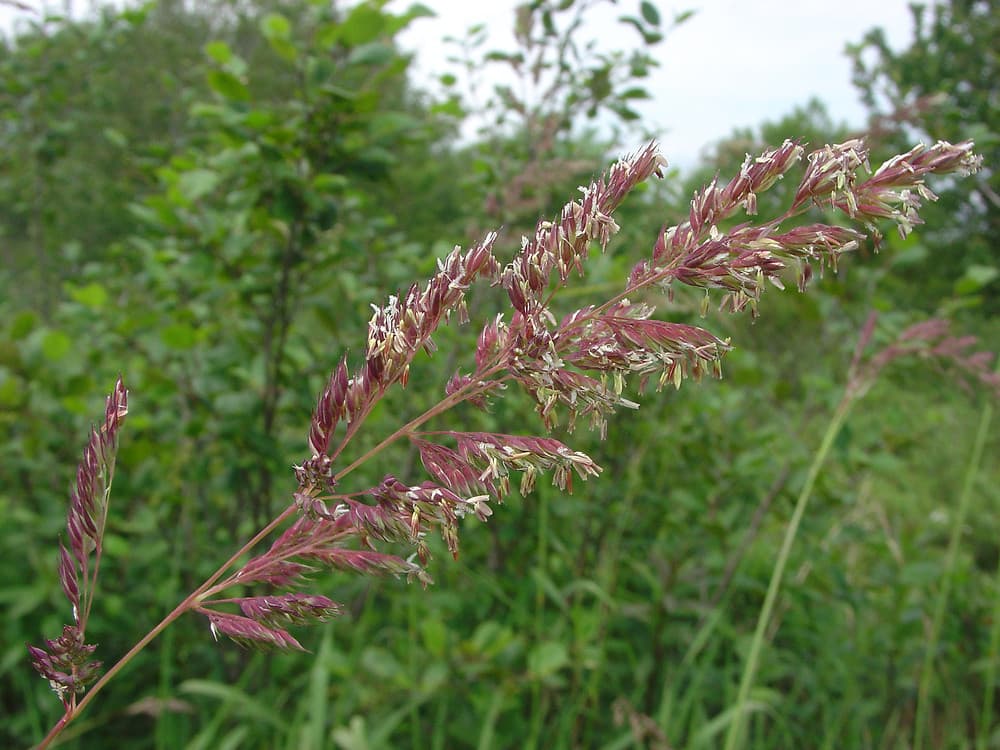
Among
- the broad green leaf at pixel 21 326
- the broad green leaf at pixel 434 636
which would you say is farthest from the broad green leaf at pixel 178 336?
the broad green leaf at pixel 434 636

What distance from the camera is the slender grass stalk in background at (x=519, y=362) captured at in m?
0.66

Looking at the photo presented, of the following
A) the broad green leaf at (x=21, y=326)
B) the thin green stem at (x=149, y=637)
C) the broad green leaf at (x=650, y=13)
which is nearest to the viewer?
the thin green stem at (x=149, y=637)

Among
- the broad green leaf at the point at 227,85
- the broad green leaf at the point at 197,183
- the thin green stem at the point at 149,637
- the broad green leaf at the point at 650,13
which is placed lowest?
the thin green stem at the point at 149,637

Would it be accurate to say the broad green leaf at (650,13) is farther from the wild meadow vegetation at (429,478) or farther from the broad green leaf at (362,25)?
the broad green leaf at (362,25)

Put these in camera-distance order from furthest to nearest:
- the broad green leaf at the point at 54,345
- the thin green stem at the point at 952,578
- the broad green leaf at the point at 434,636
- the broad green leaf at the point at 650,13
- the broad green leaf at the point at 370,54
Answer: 1. the broad green leaf at the point at 650,13
2. the broad green leaf at the point at 54,345
3. the broad green leaf at the point at 434,636
4. the broad green leaf at the point at 370,54
5. the thin green stem at the point at 952,578

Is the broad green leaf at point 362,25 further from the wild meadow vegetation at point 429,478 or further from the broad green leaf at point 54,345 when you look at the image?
the broad green leaf at point 54,345

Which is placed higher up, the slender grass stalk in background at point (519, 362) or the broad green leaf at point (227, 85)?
the broad green leaf at point (227, 85)

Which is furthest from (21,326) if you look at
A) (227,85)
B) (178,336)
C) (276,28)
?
(276,28)

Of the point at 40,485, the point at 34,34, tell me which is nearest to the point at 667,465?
the point at 40,485

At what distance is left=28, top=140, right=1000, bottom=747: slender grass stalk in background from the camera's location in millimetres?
662

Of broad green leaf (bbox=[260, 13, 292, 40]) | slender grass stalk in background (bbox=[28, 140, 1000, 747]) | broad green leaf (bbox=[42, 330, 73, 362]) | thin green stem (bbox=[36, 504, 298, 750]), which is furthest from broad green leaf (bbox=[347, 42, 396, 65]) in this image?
thin green stem (bbox=[36, 504, 298, 750])

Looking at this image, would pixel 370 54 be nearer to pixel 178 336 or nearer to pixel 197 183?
pixel 197 183

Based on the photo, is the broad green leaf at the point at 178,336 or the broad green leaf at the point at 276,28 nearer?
the broad green leaf at the point at 276,28

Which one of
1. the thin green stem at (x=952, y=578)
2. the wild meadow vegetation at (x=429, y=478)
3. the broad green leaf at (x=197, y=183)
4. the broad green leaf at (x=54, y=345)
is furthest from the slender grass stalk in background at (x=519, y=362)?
the broad green leaf at (x=54, y=345)
